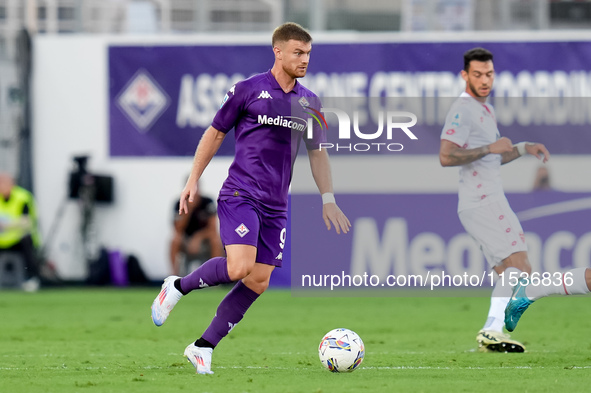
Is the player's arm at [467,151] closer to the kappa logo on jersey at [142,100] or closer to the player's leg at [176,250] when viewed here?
the player's leg at [176,250]

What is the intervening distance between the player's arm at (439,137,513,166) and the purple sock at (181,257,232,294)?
243 centimetres

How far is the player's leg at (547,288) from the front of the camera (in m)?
6.77

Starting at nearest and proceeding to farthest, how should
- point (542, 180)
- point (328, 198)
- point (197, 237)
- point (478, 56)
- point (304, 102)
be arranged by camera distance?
1. point (304, 102)
2. point (328, 198)
3. point (478, 56)
4. point (542, 180)
5. point (197, 237)

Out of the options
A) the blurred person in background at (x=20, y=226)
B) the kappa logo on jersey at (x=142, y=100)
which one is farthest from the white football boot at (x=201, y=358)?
the kappa logo on jersey at (x=142, y=100)

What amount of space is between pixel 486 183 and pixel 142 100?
29.5 feet

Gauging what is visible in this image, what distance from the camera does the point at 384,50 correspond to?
15.5m

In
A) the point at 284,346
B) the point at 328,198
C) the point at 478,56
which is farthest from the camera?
→ the point at 284,346

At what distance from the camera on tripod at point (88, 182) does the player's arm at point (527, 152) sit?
29.8 feet

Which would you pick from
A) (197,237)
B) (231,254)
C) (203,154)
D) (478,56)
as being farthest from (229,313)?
(197,237)

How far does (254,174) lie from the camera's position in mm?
6305

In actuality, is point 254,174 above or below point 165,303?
above

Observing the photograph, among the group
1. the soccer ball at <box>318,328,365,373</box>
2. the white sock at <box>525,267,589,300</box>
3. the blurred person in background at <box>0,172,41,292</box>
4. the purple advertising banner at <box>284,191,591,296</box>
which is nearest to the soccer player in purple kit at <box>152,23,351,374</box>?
the soccer ball at <box>318,328,365,373</box>

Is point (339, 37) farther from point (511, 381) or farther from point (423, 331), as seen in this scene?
point (511, 381)

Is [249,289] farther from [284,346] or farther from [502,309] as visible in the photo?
[502,309]
